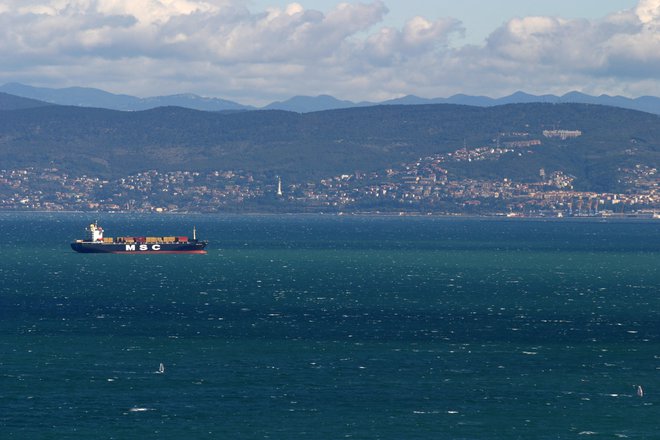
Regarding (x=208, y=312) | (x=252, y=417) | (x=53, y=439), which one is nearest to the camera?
(x=53, y=439)

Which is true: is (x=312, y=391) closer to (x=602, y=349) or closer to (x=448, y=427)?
(x=448, y=427)

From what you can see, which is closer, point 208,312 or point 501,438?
point 501,438

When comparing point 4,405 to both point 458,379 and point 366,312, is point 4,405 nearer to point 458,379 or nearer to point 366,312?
point 458,379

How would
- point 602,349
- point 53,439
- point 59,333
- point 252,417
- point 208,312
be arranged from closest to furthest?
point 53,439
point 252,417
point 602,349
point 59,333
point 208,312

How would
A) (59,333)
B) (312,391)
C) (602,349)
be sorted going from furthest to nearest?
(59,333) → (602,349) → (312,391)

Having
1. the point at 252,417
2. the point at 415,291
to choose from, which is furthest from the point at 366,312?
the point at 252,417

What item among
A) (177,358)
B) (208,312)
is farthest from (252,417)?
(208,312)

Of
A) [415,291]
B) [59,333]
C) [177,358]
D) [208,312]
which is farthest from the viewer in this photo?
[415,291]

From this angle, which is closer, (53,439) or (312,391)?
(53,439)
